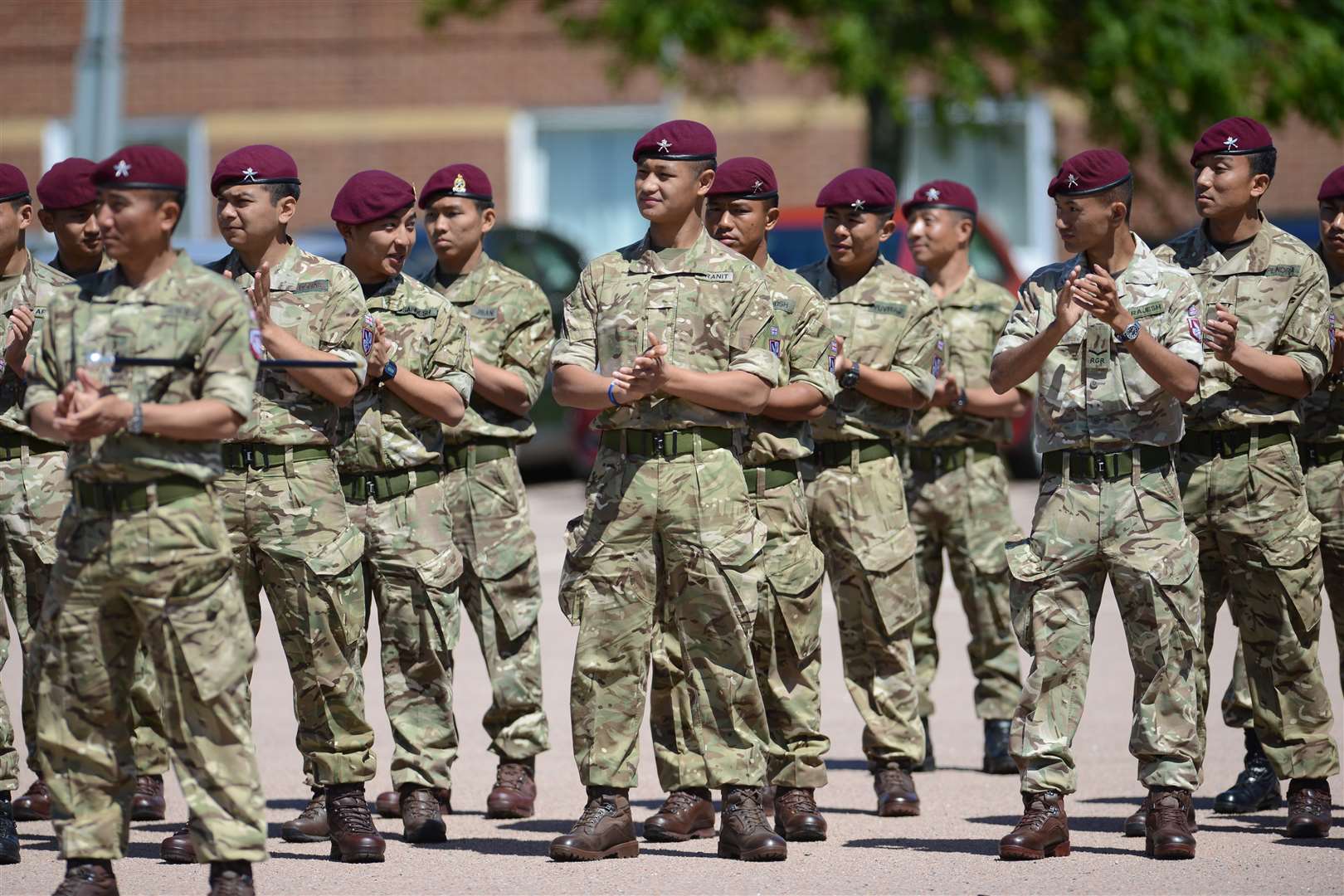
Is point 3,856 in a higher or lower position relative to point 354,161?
lower

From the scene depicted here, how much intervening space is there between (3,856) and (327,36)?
19.7 m

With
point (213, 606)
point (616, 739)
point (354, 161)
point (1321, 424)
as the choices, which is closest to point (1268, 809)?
point (1321, 424)

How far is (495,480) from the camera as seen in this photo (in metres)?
8.23

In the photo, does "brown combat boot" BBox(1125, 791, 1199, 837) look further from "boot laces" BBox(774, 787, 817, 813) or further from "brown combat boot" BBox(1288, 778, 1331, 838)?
"boot laces" BBox(774, 787, 817, 813)

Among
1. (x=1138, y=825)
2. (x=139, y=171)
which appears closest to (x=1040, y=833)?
(x=1138, y=825)

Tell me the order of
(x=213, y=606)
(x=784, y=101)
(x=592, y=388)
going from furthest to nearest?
(x=784, y=101), (x=592, y=388), (x=213, y=606)

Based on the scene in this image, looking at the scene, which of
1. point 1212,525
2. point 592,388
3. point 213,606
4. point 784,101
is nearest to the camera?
point 213,606

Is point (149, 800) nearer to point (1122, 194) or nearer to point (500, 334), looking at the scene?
point (500, 334)

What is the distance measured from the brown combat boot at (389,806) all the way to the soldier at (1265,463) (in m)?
3.30

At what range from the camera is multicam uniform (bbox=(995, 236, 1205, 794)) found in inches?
270

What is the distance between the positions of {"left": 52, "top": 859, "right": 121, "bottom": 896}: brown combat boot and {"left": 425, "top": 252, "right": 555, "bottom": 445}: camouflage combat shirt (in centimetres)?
266

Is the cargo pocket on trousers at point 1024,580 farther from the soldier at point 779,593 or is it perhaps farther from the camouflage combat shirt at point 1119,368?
the soldier at point 779,593

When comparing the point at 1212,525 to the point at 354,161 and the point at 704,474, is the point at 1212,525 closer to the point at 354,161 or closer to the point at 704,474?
the point at 704,474

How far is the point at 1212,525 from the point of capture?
7.46 m
